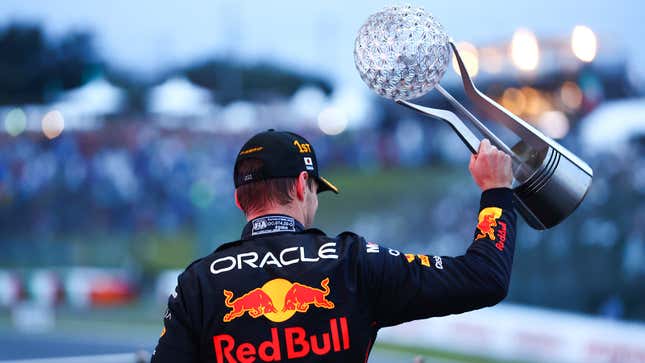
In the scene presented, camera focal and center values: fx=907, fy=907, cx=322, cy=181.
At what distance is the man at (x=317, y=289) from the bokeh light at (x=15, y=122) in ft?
58.6

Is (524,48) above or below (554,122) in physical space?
above

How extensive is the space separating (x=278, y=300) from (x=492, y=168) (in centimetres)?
62

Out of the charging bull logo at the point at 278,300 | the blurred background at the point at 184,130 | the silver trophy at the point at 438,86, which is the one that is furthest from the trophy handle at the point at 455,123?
the blurred background at the point at 184,130

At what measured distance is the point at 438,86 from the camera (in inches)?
95.3

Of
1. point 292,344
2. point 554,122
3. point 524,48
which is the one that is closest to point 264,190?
point 292,344

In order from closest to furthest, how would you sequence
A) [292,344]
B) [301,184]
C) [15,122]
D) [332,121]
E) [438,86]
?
[292,344], [301,184], [438,86], [332,121], [15,122]

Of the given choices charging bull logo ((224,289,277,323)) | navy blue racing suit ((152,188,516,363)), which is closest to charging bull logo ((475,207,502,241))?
navy blue racing suit ((152,188,516,363))

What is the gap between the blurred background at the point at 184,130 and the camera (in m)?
15.9

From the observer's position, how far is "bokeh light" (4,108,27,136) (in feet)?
62.5

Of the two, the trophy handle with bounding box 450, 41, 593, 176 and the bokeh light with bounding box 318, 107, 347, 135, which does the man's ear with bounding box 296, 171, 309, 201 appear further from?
the bokeh light with bounding box 318, 107, 347, 135

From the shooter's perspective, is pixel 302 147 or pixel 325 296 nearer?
pixel 325 296

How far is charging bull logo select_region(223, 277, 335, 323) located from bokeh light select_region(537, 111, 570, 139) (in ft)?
44.0

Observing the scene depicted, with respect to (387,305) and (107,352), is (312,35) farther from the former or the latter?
(387,305)

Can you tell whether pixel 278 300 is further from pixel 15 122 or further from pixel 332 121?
pixel 15 122
